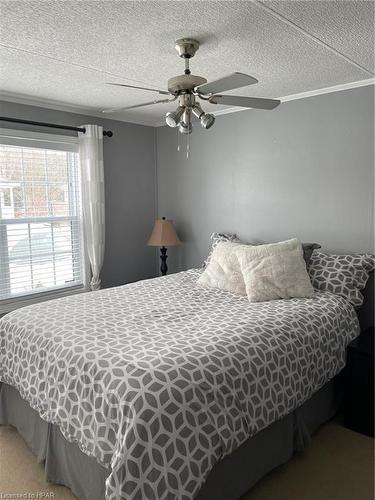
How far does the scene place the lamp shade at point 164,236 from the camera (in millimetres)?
3953

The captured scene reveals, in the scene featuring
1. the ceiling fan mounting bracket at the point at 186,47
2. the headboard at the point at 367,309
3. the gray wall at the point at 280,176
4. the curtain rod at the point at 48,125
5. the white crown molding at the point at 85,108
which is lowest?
the headboard at the point at 367,309

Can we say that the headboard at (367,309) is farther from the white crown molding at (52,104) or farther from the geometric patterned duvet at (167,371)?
the white crown molding at (52,104)

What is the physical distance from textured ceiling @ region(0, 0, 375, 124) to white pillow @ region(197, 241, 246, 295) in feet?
4.22

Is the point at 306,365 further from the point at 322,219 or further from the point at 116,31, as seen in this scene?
the point at 116,31

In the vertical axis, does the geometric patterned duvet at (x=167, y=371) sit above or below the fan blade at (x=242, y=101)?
below

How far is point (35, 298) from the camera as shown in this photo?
345cm

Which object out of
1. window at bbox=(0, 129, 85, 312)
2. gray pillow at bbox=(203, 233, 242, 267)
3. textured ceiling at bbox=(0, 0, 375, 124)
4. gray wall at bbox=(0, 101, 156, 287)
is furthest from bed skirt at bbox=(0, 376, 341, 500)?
textured ceiling at bbox=(0, 0, 375, 124)

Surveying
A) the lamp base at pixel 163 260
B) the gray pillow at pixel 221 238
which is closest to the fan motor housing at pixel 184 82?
the gray pillow at pixel 221 238

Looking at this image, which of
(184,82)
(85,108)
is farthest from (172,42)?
(85,108)

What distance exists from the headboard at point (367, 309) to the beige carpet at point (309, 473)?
0.90 meters

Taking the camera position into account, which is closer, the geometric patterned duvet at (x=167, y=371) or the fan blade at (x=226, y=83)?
the geometric patterned duvet at (x=167, y=371)

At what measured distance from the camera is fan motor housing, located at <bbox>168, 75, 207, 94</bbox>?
1926 millimetres

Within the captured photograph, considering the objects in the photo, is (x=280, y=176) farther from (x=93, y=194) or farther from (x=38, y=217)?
(x=38, y=217)

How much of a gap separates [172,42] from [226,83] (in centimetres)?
47
